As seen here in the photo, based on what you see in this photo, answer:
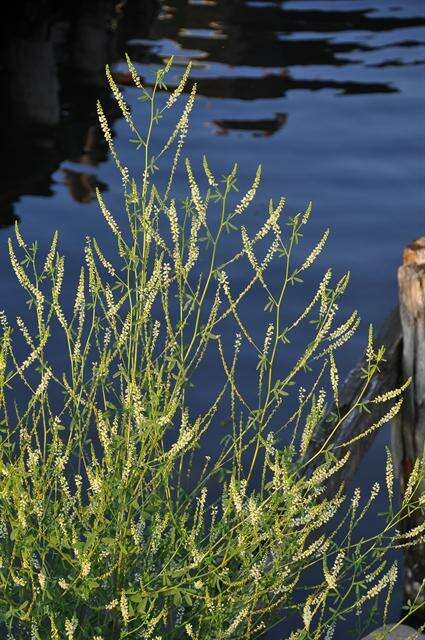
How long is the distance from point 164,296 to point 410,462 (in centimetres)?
198

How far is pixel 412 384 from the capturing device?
560 cm

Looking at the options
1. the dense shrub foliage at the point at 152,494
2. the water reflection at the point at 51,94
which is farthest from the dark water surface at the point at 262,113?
the dense shrub foliage at the point at 152,494

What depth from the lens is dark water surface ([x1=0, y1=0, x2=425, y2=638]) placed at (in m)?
11.4

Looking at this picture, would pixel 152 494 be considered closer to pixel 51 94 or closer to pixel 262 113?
pixel 51 94

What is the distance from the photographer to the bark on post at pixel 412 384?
5340 millimetres

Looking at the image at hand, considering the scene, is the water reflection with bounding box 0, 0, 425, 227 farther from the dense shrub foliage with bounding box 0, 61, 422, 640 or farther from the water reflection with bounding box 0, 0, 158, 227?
the dense shrub foliage with bounding box 0, 61, 422, 640

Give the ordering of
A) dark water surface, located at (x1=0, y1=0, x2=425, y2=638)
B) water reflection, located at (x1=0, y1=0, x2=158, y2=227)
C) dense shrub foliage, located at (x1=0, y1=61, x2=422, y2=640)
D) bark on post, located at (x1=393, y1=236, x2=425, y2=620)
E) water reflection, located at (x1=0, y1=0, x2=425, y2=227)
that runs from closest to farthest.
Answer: dense shrub foliage, located at (x1=0, y1=61, x2=422, y2=640), bark on post, located at (x1=393, y1=236, x2=425, y2=620), dark water surface, located at (x1=0, y1=0, x2=425, y2=638), water reflection, located at (x1=0, y1=0, x2=158, y2=227), water reflection, located at (x1=0, y1=0, x2=425, y2=227)

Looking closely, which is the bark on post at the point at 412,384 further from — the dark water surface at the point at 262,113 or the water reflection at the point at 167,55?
the water reflection at the point at 167,55

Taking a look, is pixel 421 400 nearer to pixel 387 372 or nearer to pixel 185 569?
pixel 387 372

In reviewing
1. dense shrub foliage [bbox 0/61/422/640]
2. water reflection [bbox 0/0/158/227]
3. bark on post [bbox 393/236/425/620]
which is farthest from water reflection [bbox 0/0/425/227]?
dense shrub foliage [bbox 0/61/422/640]

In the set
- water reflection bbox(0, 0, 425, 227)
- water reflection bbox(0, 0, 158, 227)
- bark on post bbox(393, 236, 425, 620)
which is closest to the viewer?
bark on post bbox(393, 236, 425, 620)

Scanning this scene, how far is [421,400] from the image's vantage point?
5543mm

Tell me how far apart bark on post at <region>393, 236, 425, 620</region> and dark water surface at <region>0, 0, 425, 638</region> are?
66.3 inches

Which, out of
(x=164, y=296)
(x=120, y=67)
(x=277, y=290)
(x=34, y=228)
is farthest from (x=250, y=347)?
(x=120, y=67)
